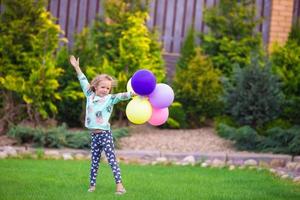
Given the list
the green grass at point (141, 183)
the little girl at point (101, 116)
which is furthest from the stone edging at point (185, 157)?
the little girl at point (101, 116)

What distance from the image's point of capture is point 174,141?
A: 11711 mm

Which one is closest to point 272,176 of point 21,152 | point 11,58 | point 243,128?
point 243,128

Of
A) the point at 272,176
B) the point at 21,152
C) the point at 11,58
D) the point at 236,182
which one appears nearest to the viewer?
the point at 236,182

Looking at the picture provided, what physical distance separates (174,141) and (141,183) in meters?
3.82

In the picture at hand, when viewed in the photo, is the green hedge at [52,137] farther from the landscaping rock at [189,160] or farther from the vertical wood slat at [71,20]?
the vertical wood slat at [71,20]

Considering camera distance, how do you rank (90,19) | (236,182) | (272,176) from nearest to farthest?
1. (236,182)
2. (272,176)
3. (90,19)

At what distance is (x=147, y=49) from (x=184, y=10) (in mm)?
2446

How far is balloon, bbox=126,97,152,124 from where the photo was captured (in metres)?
7.03

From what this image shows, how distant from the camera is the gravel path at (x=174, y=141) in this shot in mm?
11266

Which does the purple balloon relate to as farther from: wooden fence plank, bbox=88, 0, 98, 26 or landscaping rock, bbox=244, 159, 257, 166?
wooden fence plank, bbox=88, 0, 98, 26

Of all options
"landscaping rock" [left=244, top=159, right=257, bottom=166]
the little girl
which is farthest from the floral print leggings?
"landscaping rock" [left=244, top=159, right=257, bottom=166]

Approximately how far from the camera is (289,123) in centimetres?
1204

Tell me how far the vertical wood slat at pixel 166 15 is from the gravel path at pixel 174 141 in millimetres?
2745

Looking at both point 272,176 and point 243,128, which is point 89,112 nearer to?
point 272,176
